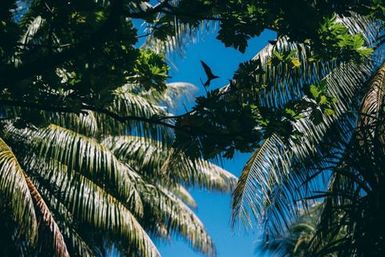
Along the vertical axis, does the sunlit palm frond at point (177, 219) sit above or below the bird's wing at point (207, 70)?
above

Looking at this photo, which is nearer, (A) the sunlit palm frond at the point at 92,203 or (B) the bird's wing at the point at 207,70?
(B) the bird's wing at the point at 207,70

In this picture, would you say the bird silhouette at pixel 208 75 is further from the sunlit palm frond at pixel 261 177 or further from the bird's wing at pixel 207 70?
the sunlit palm frond at pixel 261 177

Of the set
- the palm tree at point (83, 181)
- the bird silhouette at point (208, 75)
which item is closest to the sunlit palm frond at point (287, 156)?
the palm tree at point (83, 181)

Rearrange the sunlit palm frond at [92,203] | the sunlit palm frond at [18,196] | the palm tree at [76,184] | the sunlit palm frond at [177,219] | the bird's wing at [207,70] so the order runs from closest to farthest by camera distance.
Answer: the bird's wing at [207,70] → the sunlit palm frond at [18,196] → the palm tree at [76,184] → the sunlit palm frond at [92,203] → the sunlit palm frond at [177,219]

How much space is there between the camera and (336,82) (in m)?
8.62

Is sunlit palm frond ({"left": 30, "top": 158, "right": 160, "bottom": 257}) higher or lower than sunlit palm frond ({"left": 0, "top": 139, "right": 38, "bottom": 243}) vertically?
higher

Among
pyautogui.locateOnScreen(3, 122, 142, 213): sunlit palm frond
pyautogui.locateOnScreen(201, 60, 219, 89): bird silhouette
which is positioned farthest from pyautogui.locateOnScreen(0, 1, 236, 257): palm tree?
pyautogui.locateOnScreen(201, 60, 219, 89): bird silhouette

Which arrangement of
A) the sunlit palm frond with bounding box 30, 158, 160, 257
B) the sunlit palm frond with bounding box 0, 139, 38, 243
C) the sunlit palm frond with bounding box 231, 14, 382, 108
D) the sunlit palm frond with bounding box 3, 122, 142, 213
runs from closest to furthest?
the sunlit palm frond with bounding box 231, 14, 382, 108
the sunlit palm frond with bounding box 0, 139, 38, 243
the sunlit palm frond with bounding box 3, 122, 142, 213
the sunlit palm frond with bounding box 30, 158, 160, 257

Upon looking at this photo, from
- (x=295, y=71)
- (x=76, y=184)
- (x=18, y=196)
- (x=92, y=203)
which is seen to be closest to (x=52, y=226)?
(x=18, y=196)

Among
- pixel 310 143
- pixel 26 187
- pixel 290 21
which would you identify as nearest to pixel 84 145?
pixel 26 187

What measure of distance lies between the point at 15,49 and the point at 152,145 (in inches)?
345

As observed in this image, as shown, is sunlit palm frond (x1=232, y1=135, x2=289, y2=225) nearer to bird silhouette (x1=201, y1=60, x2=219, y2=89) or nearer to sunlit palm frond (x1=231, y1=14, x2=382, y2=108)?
sunlit palm frond (x1=231, y1=14, x2=382, y2=108)

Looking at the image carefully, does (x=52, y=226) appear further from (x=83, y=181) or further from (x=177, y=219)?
(x=177, y=219)

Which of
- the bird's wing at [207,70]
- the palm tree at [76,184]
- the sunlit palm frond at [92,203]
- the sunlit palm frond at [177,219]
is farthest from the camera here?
the sunlit palm frond at [177,219]
